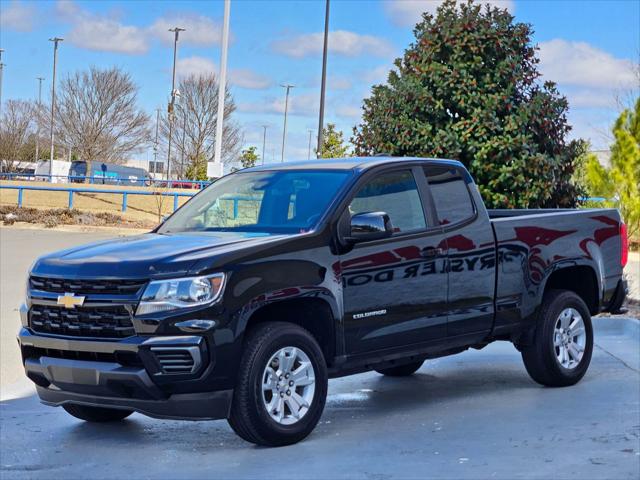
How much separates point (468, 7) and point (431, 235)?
8.54 m

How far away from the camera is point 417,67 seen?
15312 mm

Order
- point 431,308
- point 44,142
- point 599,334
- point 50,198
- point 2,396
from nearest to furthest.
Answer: point 431,308 < point 2,396 < point 599,334 < point 50,198 < point 44,142

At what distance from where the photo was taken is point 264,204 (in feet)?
25.0

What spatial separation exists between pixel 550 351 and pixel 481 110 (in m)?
6.77

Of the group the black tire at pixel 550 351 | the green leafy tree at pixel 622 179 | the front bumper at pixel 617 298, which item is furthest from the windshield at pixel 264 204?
the green leafy tree at pixel 622 179

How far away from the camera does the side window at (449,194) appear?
8.00m

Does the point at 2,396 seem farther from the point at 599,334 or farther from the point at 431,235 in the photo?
the point at 599,334

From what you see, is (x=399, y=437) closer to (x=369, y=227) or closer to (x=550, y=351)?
(x=369, y=227)

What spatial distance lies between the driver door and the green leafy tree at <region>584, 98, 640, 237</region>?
479 inches

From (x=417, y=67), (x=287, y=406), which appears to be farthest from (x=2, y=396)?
(x=417, y=67)

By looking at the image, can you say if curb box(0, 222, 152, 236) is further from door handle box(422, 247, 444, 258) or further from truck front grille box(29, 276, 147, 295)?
truck front grille box(29, 276, 147, 295)

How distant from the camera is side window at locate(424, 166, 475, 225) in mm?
7996

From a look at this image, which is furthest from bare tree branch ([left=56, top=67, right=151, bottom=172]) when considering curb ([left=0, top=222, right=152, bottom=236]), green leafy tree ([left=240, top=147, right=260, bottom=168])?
curb ([left=0, top=222, right=152, bottom=236])

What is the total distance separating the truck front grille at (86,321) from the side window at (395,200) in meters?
1.86
